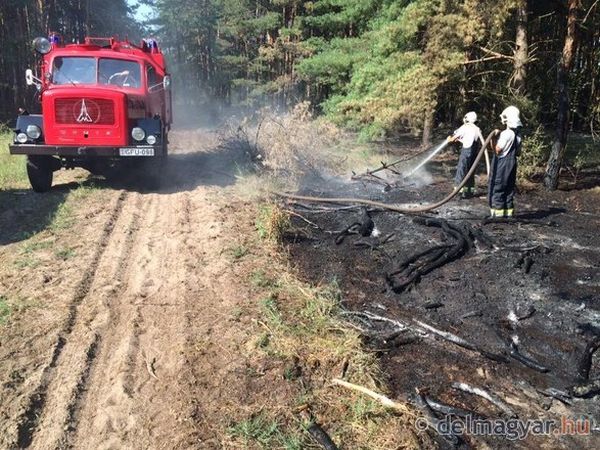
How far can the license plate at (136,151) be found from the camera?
8844 millimetres

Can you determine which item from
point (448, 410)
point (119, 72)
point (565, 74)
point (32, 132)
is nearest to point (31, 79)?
point (32, 132)

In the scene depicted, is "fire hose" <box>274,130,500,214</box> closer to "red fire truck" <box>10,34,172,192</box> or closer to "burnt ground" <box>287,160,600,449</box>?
"burnt ground" <box>287,160,600,449</box>

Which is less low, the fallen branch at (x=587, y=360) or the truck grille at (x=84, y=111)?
the truck grille at (x=84, y=111)

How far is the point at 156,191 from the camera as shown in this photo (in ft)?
31.7

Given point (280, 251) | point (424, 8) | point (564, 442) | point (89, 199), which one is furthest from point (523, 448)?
point (424, 8)

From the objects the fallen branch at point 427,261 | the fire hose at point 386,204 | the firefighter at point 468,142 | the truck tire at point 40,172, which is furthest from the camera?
the firefighter at point 468,142

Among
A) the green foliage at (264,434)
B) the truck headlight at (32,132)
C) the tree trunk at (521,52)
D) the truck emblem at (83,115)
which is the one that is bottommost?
the green foliage at (264,434)

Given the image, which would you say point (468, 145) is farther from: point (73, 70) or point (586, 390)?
→ point (73, 70)

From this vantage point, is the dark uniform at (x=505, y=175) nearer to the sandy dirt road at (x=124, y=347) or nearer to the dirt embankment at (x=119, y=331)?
the dirt embankment at (x=119, y=331)

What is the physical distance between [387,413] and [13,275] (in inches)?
175

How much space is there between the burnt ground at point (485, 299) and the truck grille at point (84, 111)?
12.6 ft

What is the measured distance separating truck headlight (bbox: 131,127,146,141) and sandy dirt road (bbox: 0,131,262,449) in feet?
7.49

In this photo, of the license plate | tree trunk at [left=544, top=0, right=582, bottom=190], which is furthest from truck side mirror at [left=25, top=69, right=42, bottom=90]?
tree trunk at [left=544, top=0, right=582, bottom=190]

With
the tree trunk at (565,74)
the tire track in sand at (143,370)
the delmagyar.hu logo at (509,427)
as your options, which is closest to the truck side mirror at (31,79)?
the tire track in sand at (143,370)
